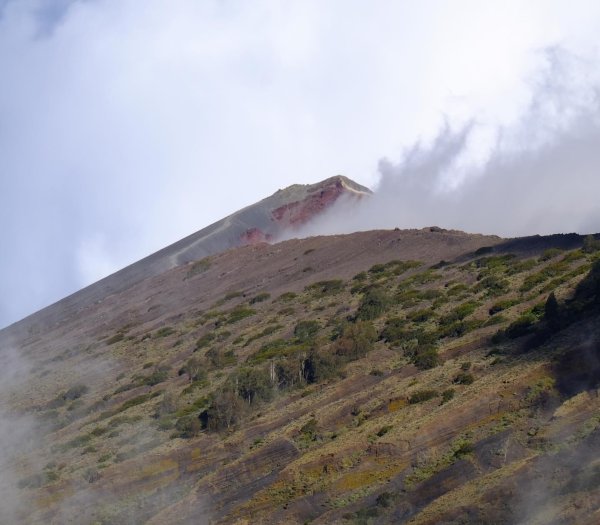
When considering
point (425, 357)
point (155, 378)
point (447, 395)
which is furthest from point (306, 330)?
point (447, 395)

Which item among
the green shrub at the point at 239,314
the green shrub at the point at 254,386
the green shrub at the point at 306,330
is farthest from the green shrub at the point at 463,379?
the green shrub at the point at 239,314

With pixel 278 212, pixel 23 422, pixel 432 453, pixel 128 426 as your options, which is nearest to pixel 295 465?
pixel 432 453

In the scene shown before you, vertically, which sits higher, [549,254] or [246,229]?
[246,229]

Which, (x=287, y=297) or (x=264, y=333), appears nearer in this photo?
(x=264, y=333)

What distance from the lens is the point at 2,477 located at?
1586 inches

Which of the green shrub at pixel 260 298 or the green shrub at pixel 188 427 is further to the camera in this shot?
the green shrub at pixel 260 298

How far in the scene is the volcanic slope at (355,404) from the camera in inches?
1073

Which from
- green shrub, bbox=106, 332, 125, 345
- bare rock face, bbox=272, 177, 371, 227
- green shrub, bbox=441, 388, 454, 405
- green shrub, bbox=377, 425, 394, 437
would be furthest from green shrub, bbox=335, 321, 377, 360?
bare rock face, bbox=272, 177, 371, 227

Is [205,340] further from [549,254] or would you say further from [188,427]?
[549,254]

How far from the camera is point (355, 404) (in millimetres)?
35469

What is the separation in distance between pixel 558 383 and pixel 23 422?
31.0 meters

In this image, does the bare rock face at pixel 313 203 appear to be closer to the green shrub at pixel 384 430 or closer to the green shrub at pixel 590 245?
the green shrub at pixel 590 245

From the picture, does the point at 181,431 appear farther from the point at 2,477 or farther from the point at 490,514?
the point at 490,514

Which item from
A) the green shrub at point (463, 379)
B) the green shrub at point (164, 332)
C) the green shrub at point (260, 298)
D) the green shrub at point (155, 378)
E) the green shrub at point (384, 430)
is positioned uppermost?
the green shrub at point (164, 332)
